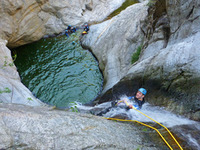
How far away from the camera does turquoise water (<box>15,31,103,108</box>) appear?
41.9 feet

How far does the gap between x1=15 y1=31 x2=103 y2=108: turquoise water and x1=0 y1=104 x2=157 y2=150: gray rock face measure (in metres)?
7.57

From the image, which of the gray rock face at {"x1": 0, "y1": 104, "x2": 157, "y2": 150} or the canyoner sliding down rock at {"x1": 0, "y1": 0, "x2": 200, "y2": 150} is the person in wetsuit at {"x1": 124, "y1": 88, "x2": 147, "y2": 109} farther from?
the gray rock face at {"x1": 0, "y1": 104, "x2": 157, "y2": 150}

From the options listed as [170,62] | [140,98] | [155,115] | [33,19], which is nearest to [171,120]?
[155,115]

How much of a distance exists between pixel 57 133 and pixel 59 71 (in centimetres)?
1189

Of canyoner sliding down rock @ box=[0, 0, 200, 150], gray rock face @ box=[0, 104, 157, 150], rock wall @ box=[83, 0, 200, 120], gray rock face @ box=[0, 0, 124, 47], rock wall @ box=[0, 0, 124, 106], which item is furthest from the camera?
gray rock face @ box=[0, 0, 124, 47]

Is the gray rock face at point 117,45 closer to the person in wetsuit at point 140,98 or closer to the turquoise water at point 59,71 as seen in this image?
the turquoise water at point 59,71

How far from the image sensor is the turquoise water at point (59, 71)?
12782 mm

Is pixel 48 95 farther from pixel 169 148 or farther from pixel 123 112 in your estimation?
pixel 169 148

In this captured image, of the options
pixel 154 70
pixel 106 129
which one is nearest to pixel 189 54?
pixel 154 70

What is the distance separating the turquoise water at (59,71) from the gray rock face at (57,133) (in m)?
7.57

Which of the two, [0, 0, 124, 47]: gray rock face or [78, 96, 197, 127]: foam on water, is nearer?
[78, 96, 197, 127]: foam on water

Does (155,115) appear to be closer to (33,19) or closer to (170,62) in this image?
(170,62)

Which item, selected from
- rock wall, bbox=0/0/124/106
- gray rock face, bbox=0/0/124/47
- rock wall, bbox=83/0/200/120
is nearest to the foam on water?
rock wall, bbox=83/0/200/120

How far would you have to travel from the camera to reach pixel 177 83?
6410 mm
